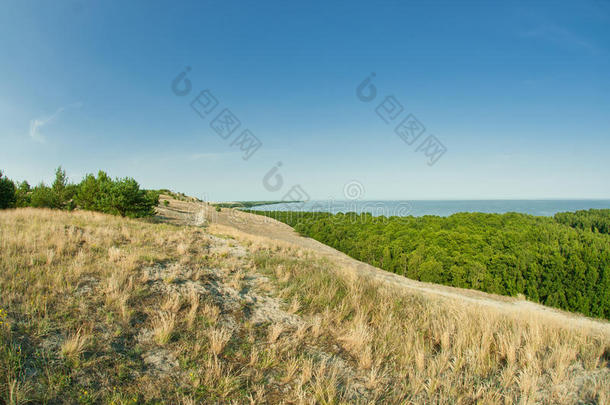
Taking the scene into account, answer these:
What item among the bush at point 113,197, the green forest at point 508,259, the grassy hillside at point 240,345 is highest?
the bush at point 113,197

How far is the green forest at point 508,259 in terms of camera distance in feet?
64.1

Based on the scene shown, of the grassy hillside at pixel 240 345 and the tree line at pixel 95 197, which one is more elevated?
the tree line at pixel 95 197

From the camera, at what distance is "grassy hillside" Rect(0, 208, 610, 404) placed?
2918mm

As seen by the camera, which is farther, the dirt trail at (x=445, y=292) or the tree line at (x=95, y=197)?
the tree line at (x=95, y=197)

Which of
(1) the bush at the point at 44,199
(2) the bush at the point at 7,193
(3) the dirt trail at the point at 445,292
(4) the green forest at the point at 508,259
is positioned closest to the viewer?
(3) the dirt trail at the point at 445,292

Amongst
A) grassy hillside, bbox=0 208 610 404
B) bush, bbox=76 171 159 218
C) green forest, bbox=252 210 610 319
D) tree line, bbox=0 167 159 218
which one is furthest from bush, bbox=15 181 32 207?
green forest, bbox=252 210 610 319

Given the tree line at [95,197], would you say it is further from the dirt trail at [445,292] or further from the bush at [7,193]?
the dirt trail at [445,292]

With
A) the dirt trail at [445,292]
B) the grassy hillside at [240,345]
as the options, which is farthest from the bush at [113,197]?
the grassy hillside at [240,345]

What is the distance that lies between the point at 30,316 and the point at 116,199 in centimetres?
→ 1638

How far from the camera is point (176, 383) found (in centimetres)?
298

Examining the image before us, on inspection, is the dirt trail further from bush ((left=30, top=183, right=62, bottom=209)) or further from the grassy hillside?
bush ((left=30, top=183, right=62, bottom=209))

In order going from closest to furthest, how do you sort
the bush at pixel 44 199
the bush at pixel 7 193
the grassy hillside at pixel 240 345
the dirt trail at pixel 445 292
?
the grassy hillside at pixel 240 345 → the dirt trail at pixel 445 292 → the bush at pixel 7 193 → the bush at pixel 44 199

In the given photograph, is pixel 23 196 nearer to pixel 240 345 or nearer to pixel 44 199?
pixel 44 199

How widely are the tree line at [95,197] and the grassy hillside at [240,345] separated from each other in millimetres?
12682
